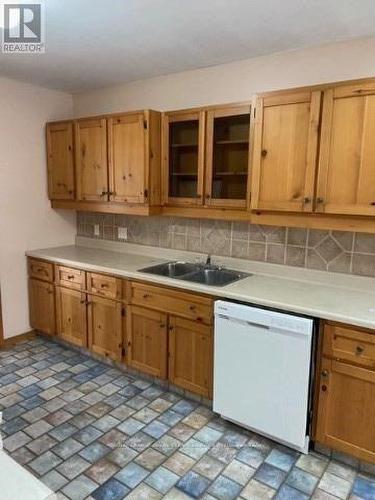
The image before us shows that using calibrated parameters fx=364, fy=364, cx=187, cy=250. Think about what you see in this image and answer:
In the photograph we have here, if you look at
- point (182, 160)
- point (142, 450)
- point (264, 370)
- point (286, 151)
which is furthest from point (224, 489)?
point (182, 160)

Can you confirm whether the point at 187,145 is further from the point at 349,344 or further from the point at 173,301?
the point at 349,344

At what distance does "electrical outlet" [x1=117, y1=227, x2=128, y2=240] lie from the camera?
3.62 meters

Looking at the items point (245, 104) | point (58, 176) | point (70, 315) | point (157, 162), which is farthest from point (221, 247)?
point (58, 176)

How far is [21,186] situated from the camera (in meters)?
3.49

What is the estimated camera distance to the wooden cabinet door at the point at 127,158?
2910 millimetres

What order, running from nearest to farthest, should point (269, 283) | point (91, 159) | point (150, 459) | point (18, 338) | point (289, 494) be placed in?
point (289, 494)
point (150, 459)
point (269, 283)
point (91, 159)
point (18, 338)

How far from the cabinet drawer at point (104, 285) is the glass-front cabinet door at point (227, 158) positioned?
38.6 inches

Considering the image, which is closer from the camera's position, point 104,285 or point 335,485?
point 335,485

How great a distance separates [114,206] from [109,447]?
1.88 metres

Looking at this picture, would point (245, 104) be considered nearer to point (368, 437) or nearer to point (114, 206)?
point (114, 206)

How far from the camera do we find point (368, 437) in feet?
6.36

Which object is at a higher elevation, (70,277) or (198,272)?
(198,272)

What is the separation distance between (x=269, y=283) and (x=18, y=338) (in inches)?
102

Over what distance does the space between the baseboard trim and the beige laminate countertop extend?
822 mm
